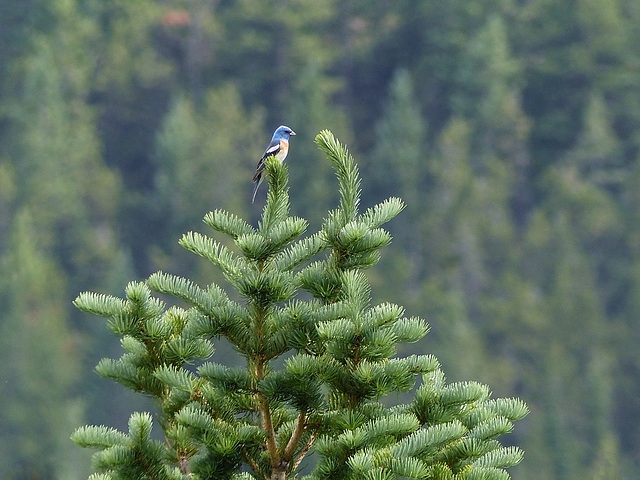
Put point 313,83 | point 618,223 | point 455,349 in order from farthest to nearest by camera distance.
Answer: point 313,83, point 618,223, point 455,349

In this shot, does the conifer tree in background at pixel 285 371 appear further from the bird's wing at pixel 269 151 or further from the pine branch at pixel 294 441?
the bird's wing at pixel 269 151

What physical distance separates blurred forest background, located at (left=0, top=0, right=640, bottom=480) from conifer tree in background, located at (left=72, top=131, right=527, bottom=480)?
54.4 m

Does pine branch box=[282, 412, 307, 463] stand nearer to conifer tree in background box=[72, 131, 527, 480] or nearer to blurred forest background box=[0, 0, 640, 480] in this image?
conifer tree in background box=[72, 131, 527, 480]

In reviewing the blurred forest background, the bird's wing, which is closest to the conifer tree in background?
the bird's wing

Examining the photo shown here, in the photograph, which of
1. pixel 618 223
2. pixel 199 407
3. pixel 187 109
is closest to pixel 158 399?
pixel 199 407

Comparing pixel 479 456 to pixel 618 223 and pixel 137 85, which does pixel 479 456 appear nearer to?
pixel 618 223

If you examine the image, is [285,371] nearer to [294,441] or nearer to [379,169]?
[294,441]

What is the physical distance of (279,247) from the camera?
253 inches

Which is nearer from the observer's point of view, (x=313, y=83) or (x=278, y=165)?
(x=278, y=165)

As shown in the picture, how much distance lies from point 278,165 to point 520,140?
78.7 metres

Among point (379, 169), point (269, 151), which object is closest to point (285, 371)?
point (269, 151)

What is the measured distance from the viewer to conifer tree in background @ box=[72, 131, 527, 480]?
6266 mm

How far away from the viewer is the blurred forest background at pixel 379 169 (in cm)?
6806

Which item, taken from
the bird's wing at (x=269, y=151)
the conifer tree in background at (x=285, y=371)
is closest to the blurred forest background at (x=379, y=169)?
the bird's wing at (x=269, y=151)
